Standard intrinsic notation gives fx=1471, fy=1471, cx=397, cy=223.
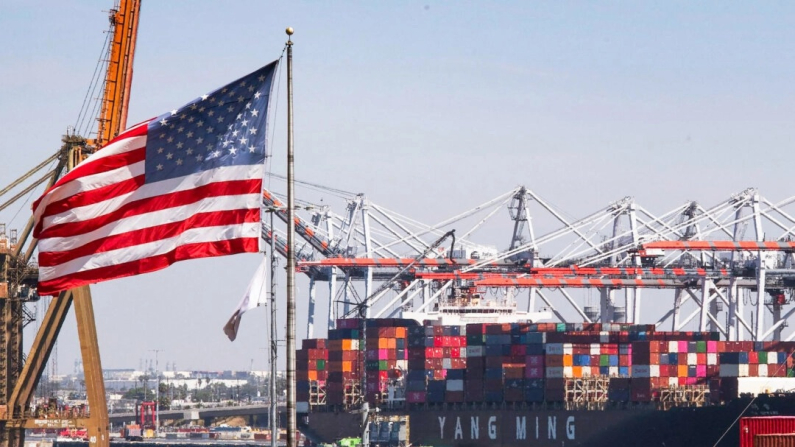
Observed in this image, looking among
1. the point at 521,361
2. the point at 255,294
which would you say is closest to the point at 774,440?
the point at 255,294

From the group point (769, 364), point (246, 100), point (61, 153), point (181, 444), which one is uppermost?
point (61, 153)

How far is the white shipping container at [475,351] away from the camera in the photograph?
8734cm

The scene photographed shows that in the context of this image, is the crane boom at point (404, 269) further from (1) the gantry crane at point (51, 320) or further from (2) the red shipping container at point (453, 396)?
(1) the gantry crane at point (51, 320)

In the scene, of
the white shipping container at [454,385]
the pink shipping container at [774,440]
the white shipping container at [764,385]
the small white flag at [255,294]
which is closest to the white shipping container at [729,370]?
the white shipping container at [764,385]

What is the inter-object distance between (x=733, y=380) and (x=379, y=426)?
83.1ft

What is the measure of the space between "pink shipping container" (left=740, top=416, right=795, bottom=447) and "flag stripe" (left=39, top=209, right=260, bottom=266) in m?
18.2

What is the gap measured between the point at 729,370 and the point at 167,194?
64566 millimetres

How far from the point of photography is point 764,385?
75688 millimetres

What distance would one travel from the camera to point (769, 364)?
261 ft

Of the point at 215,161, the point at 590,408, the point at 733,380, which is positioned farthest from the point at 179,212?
the point at 590,408

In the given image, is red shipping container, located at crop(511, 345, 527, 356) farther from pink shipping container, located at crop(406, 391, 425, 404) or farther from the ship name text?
pink shipping container, located at crop(406, 391, 425, 404)

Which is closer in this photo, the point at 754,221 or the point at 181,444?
the point at 754,221

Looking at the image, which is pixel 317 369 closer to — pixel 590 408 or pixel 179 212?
pixel 590 408

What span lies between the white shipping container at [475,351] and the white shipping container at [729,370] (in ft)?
46.8
